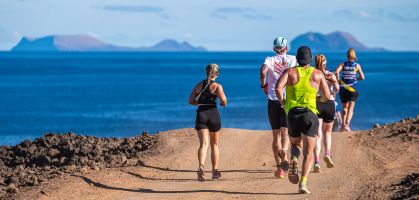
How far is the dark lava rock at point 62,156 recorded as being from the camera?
14.2m

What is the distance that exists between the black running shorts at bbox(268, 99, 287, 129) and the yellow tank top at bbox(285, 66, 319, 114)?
160 cm

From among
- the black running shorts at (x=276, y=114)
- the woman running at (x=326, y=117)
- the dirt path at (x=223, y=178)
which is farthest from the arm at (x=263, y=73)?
the dirt path at (x=223, y=178)

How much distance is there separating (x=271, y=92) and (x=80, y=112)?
177 feet

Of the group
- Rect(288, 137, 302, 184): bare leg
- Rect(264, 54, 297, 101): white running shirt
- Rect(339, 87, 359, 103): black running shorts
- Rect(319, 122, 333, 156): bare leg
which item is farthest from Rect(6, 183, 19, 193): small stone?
Rect(339, 87, 359, 103): black running shorts

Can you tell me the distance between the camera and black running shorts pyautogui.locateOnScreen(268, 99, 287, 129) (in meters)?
13.4

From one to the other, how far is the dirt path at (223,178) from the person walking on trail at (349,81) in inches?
99.3

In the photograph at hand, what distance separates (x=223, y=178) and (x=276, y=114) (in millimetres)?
1347

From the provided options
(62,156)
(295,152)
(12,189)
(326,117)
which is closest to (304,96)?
(295,152)

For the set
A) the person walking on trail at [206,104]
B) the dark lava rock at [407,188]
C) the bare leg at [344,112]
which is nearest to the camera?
the dark lava rock at [407,188]

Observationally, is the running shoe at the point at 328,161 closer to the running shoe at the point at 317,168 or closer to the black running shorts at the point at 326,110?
the running shoe at the point at 317,168

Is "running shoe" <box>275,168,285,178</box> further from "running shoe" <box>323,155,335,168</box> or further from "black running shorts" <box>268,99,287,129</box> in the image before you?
"running shoe" <box>323,155,335,168</box>

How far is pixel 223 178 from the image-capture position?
13664mm

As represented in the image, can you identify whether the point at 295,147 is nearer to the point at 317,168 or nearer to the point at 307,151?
the point at 307,151

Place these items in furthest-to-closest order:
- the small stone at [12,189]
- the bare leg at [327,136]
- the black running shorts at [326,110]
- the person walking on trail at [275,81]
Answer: the bare leg at [327,136] < the black running shorts at [326,110] < the person walking on trail at [275,81] < the small stone at [12,189]
